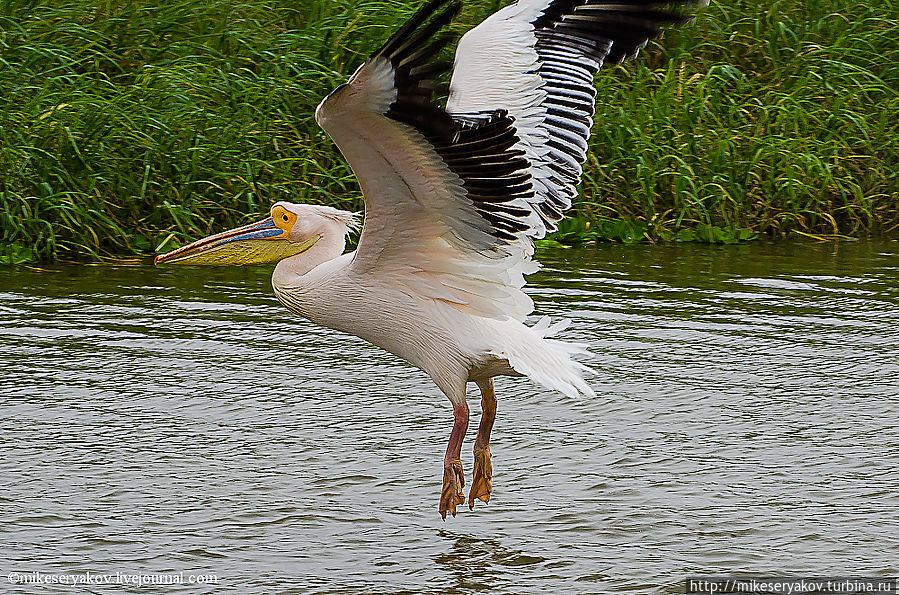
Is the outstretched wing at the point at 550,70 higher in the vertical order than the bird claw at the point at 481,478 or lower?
higher

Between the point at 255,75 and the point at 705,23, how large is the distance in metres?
2.99

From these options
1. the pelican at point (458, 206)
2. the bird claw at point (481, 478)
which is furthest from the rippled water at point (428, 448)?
the pelican at point (458, 206)

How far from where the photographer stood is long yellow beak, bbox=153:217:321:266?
4184 millimetres

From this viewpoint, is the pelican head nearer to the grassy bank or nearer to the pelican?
the pelican

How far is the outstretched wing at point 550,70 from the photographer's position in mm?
4316

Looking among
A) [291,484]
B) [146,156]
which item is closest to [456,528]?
[291,484]

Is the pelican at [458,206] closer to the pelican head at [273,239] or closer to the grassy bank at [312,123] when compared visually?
the pelican head at [273,239]

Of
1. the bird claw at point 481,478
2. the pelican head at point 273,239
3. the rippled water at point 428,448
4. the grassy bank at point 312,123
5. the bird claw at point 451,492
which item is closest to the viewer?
the rippled water at point 428,448

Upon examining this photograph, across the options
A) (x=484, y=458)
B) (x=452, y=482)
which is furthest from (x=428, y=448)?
(x=452, y=482)

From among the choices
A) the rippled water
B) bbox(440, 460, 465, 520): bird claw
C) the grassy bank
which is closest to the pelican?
bbox(440, 460, 465, 520): bird claw

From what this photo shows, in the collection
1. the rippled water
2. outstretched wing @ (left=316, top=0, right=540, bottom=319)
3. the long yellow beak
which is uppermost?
outstretched wing @ (left=316, top=0, right=540, bottom=319)

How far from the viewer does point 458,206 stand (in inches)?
144

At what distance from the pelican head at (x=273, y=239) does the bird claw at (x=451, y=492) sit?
0.87m

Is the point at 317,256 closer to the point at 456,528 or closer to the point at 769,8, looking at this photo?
the point at 456,528
